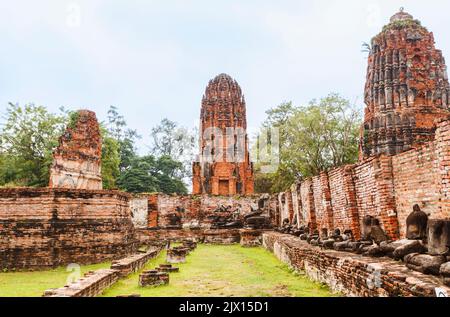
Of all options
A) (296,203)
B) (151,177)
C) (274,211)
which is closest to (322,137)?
(274,211)

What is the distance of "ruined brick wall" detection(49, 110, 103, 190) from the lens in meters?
14.6

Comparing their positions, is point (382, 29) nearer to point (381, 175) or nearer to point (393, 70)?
point (393, 70)

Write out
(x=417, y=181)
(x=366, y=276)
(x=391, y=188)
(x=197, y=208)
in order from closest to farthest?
(x=366, y=276) → (x=417, y=181) → (x=391, y=188) → (x=197, y=208)

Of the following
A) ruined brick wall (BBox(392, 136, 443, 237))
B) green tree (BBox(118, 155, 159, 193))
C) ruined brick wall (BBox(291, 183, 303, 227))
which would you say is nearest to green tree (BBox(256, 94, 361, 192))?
ruined brick wall (BBox(291, 183, 303, 227))

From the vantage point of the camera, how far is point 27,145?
28.0 m

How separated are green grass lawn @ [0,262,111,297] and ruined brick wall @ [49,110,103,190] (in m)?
4.03

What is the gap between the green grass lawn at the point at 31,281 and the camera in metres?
7.81

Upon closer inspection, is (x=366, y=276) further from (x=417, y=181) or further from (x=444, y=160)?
(x=417, y=181)

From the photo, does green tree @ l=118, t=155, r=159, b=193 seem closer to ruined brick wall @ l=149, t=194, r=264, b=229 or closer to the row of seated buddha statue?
ruined brick wall @ l=149, t=194, r=264, b=229

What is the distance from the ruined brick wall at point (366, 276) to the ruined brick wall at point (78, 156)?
9.38 m

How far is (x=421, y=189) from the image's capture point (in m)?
7.16

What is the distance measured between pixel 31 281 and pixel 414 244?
328 inches

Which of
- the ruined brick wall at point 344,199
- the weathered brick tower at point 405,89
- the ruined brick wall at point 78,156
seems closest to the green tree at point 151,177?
the ruined brick wall at point 78,156
